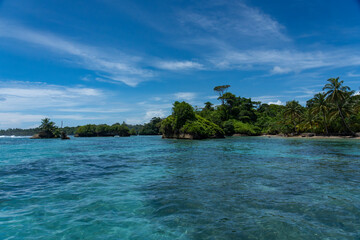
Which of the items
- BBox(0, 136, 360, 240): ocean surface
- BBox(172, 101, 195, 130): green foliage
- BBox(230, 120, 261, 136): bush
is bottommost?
BBox(0, 136, 360, 240): ocean surface

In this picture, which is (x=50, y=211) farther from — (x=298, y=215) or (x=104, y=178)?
(x=298, y=215)

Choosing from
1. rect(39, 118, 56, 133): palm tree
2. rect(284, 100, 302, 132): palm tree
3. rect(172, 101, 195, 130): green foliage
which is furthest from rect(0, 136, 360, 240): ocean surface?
rect(39, 118, 56, 133): palm tree

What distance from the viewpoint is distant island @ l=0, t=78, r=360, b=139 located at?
54469 millimetres

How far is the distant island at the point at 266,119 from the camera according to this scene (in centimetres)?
5447

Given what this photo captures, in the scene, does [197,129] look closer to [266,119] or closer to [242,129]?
[242,129]

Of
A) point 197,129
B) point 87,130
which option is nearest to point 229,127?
point 197,129

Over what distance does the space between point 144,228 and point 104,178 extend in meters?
6.40

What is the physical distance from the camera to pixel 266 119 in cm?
9850

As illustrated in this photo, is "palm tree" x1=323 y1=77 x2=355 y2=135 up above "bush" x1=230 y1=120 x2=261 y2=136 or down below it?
above

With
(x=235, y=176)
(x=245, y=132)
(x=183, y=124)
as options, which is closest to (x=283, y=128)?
(x=245, y=132)

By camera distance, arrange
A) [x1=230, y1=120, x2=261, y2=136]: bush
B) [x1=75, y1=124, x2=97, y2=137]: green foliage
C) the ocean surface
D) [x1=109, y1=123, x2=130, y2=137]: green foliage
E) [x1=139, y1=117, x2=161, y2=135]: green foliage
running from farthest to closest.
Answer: [x1=139, y1=117, x2=161, y2=135]: green foliage, [x1=75, y1=124, x2=97, y2=137]: green foliage, [x1=109, y1=123, x2=130, y2=137]: green foliage, [x1=230, y1=120, x2=261, y2=136]: bush, the ocean surface

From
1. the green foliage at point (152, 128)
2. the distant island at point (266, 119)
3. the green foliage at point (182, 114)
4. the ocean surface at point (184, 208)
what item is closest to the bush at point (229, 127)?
the distant island at point (266, 119)

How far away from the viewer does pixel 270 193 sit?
24.3ft

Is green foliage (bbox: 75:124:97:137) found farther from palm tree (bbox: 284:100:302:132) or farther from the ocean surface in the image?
the ocean surface
